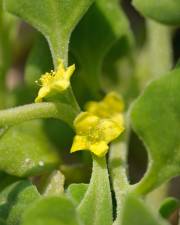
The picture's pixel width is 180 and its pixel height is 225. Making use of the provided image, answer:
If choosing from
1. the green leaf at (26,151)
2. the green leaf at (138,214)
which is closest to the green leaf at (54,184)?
the green leaf at (26,151)

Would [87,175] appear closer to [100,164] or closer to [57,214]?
[100,164]

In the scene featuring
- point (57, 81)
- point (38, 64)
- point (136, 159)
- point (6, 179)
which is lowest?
point (136, 159)

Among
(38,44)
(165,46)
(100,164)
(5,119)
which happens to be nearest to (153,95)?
(100,164)

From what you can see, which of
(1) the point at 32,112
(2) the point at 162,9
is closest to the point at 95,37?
(2) the point at 162,9

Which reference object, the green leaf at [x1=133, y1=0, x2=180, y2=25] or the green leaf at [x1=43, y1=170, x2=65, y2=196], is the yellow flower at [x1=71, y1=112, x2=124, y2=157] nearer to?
the green leaf at [x1=43, y1=170, x2=65, y2=196]

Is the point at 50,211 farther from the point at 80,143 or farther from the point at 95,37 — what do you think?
the point at 95,37

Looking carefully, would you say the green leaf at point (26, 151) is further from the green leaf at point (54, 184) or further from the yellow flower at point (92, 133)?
the yellow flower at point (92, 133)
